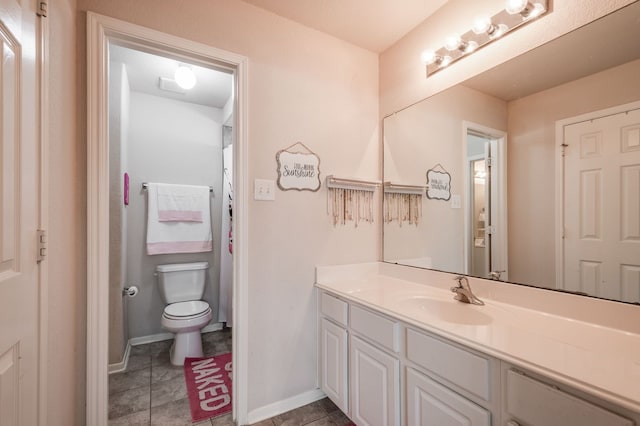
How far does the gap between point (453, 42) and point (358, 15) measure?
1.91 feet


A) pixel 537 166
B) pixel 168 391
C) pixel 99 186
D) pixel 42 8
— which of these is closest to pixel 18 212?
pixel 99 186

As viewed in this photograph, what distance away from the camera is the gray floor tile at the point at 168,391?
175cm

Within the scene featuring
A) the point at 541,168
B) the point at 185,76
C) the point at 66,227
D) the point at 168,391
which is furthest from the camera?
the point at 185,76

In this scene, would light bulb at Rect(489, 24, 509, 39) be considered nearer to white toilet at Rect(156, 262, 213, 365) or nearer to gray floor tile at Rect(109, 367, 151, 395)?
white toilet at Rect(156, 262, 213, 365)

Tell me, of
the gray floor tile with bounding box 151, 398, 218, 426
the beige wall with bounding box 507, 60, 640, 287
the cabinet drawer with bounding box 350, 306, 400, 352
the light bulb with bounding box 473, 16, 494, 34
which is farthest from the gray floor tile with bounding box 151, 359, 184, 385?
the light bulb with bounding box 473, 16, 494, 34

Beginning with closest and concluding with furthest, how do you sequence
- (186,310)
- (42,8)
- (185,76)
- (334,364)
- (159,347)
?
(42,8) < (334,364) < (185,76) < (186,310) < (159,347)

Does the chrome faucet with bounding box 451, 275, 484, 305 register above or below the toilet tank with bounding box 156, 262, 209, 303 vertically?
above

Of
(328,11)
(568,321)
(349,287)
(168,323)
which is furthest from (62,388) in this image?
(328,11)

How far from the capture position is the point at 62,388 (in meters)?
1.06

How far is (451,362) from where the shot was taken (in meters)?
0.95

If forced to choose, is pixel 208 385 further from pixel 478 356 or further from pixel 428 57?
pixel 428 57

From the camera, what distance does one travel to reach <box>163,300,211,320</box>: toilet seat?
7.35ft

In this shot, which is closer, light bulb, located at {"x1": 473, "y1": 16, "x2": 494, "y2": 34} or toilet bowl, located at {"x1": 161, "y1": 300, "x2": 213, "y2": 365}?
light bulb, located at {"x1": 473, "y1": 16, "x2": 494, "y2": 34}

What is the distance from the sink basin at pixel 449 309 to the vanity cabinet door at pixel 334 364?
0.41m
